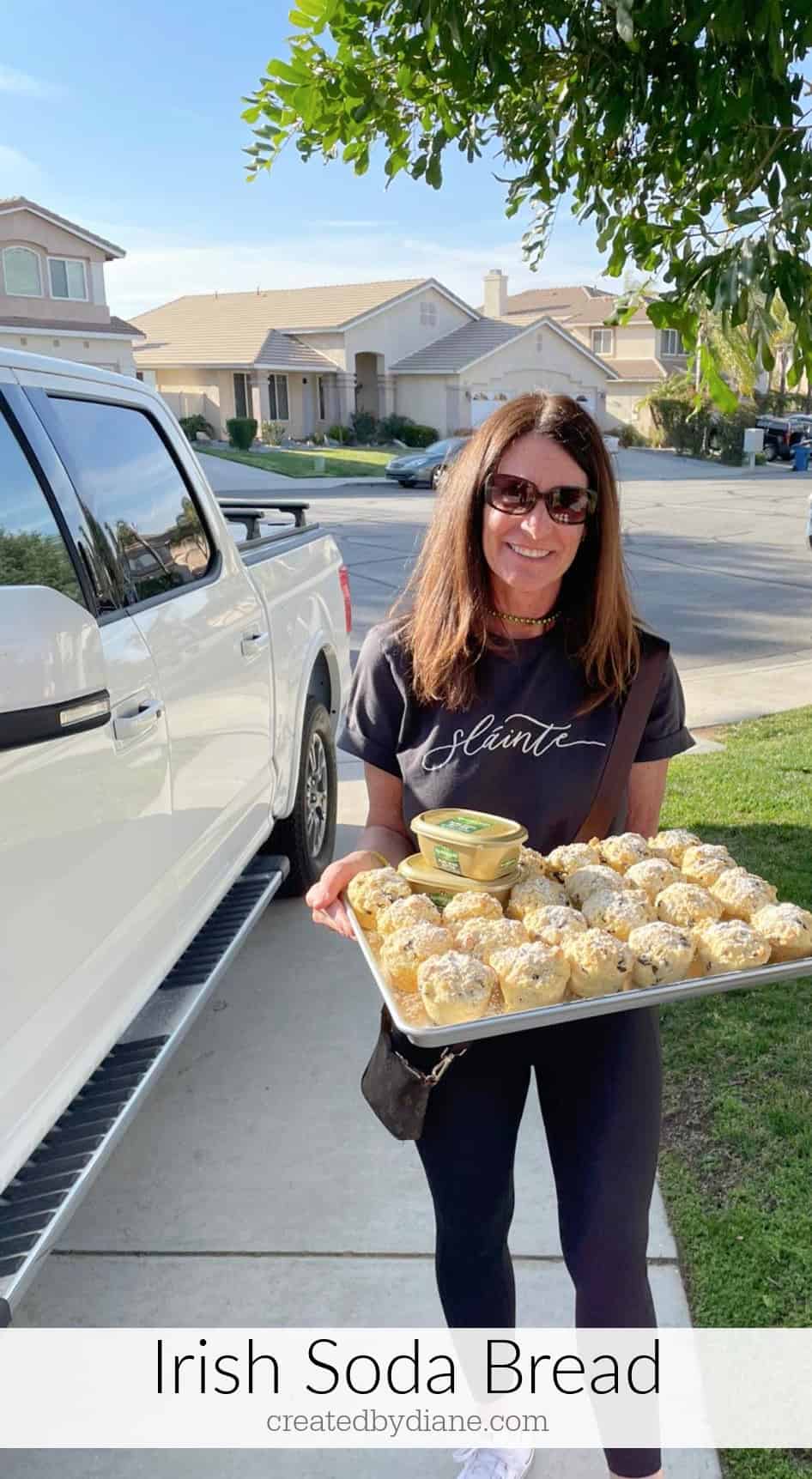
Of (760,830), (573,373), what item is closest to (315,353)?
(573,373)

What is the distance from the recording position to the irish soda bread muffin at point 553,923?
1.77 meters

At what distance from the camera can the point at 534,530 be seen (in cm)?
201

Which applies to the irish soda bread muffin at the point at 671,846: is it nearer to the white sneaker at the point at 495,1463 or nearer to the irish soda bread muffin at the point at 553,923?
the irish soda bread muffin at the point at 553,923

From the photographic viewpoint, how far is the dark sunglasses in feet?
6.58

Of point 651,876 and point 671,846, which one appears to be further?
point 671,846

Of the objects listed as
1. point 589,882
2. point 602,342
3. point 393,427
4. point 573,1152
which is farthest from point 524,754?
point 602,342

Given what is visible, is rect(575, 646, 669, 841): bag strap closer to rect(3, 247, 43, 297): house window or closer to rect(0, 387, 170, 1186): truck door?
rect(0, 387, 170, 1186): truck door

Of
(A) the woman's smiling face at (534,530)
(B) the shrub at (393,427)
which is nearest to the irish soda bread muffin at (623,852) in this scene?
(A) the woman's smiling face at (534,530)

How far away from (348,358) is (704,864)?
4258cm

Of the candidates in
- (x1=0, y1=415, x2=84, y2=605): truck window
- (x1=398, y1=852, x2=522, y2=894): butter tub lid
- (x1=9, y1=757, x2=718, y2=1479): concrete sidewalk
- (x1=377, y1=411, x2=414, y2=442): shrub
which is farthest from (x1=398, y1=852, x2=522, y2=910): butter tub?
(x1=377, y1=411, x2=414, y2=442): shrub

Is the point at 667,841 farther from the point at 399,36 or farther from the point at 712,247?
the point at 399,36

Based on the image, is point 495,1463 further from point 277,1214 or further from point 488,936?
point 488,936

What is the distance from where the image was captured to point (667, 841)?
6.86ft

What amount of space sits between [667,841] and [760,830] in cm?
344
